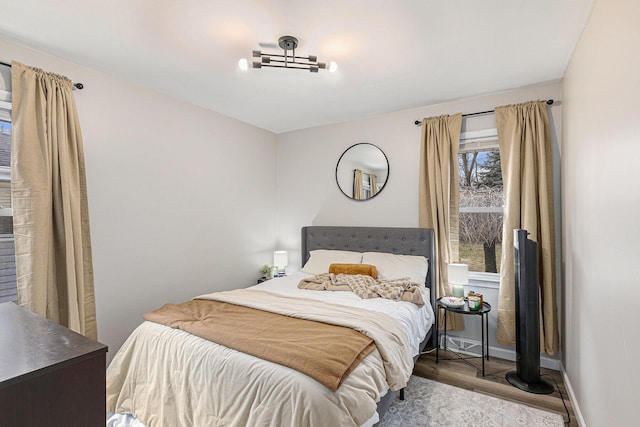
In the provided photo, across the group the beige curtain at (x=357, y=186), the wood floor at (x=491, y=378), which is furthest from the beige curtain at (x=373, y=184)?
the wood floor at (x=491, y=378)

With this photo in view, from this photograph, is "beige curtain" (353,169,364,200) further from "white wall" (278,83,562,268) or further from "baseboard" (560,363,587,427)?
"baseboard" (560,363,587,427)

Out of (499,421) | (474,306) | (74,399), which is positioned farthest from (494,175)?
(74,399)

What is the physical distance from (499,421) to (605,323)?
105 centimetres

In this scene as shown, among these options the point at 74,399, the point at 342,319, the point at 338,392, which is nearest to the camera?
the point at 74,399

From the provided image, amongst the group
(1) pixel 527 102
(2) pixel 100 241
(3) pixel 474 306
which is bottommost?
(3) pixel 474 306

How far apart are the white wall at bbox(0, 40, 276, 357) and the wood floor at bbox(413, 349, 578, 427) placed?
237cm

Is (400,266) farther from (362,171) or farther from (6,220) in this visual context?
(6,220)

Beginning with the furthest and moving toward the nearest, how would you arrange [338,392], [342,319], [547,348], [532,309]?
[547,348] → [532,309] → [342,319] → [338,392]

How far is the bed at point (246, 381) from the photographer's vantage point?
4.59 ft

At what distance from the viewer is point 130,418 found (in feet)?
6.68

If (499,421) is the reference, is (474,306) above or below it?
above

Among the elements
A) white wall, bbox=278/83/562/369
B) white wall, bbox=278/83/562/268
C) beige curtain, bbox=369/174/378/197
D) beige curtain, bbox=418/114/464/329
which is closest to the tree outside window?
beige curtain, bbox=418/114/464/329

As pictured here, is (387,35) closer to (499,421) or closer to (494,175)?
(494,175)

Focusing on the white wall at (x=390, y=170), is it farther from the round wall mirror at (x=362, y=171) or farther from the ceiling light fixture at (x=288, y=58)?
the ceiling light fixture at (x=288, y=58)
